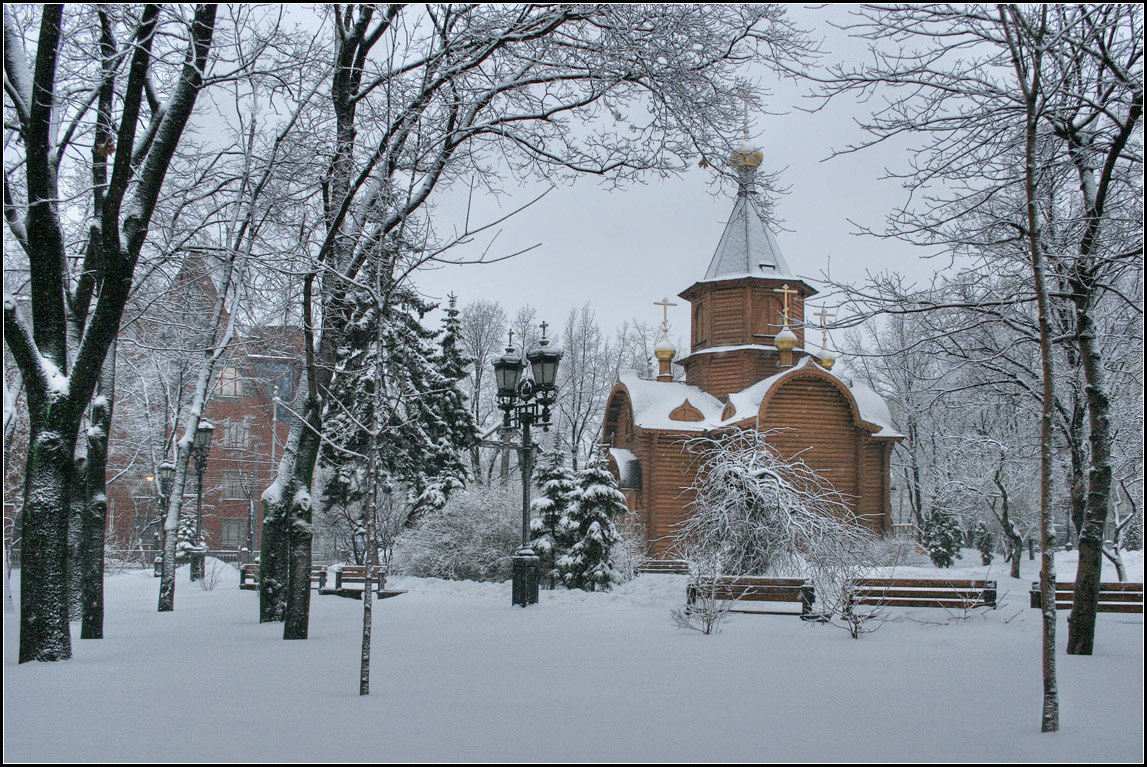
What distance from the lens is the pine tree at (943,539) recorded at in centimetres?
2817

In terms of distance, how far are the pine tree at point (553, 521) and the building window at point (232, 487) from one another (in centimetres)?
2939

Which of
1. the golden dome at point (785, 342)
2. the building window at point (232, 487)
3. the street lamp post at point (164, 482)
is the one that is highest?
the golden dome at point (785, 342)

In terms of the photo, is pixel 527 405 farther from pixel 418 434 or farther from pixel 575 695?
pixel 418 434

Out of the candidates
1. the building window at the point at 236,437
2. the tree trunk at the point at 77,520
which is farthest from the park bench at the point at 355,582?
the building window at the point at 236,437

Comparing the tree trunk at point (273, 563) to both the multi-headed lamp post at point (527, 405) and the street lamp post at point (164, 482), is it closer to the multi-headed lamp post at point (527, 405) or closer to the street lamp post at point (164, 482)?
the multi-headed lamp post at point (527, 405)

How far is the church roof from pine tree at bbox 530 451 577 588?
13.1 m

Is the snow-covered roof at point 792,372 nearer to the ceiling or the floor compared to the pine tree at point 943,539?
nearer to the ceiling

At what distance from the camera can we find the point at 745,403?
86.8ft

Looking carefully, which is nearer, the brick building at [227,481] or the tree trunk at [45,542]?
the tree trunk at [45,542]

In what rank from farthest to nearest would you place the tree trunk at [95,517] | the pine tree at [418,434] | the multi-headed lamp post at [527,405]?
the pine tree at [418,434], the multi-headed lamp post at [527,405], the tree trunk at [95,517]

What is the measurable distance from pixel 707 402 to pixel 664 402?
1.63 metres

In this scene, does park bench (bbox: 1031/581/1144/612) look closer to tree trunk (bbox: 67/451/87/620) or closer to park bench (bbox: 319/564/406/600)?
park bench (bbox: 319/564/406/600)

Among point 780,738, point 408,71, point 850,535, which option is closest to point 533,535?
point 850,535

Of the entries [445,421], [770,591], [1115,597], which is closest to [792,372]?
[445,421]
